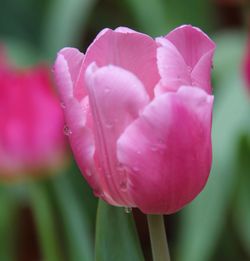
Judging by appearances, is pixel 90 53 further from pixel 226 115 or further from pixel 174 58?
pixel 226 115

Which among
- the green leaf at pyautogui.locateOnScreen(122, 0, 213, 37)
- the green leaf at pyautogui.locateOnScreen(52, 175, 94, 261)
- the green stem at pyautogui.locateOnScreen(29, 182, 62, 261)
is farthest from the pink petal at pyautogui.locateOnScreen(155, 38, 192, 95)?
the green leaf at pyautogui.locateOnScreen(122, 0, 213, 37)

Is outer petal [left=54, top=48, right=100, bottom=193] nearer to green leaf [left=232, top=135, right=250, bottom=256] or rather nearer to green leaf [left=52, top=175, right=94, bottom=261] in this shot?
green leaf [left=52, top=175, right=94, bottom=261]

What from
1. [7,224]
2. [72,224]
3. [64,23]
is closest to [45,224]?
[72,224]

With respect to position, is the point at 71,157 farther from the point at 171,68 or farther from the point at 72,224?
the point at 171,68

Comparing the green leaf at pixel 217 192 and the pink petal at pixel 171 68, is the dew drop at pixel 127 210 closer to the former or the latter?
the pink petal at pixel 171 68

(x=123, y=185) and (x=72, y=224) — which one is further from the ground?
(x=123, y=185)

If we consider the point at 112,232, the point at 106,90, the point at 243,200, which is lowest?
the point at 243,200

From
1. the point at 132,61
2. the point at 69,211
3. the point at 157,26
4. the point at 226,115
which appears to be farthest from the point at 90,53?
the point at 157,26
